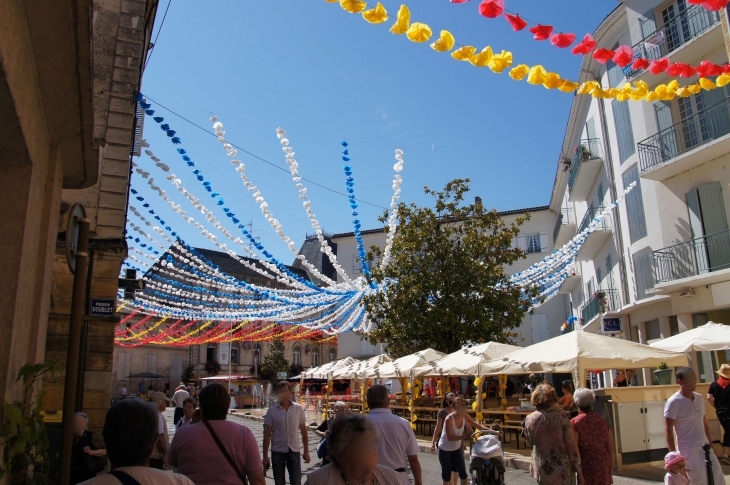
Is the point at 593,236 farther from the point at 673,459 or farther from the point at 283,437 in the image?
the point at 283,437

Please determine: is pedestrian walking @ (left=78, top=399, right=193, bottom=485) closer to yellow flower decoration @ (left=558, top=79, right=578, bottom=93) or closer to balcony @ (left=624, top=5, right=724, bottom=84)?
yellow flower decoration @ (left=558, top=79, right=578, bottom=93)

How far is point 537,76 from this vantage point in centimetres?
741

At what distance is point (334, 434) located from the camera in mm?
3260

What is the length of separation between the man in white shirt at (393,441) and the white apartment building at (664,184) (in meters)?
12.4

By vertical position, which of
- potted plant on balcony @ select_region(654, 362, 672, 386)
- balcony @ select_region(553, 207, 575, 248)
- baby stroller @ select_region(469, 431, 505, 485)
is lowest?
baby stroller @ select_region(469, 431, 505, 485)

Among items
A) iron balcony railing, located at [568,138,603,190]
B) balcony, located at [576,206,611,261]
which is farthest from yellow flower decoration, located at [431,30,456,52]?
iron balcony railing, located at [568,138,603,190]

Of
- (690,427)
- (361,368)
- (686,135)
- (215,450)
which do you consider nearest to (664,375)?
(690,427)

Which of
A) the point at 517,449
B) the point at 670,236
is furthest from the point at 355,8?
the point at 670,236

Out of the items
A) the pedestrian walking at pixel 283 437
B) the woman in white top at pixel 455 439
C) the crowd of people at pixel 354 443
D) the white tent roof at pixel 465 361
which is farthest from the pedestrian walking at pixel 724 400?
the pedestrian walking at pixel 283 437

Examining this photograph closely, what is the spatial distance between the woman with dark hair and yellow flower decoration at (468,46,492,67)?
4.57 m

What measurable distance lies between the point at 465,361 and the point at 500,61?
9.05 m

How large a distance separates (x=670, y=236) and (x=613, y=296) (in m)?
5.11

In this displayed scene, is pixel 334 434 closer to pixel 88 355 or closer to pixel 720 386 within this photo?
pixel 720 386

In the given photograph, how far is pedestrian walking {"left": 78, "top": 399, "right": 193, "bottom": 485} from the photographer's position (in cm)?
249
